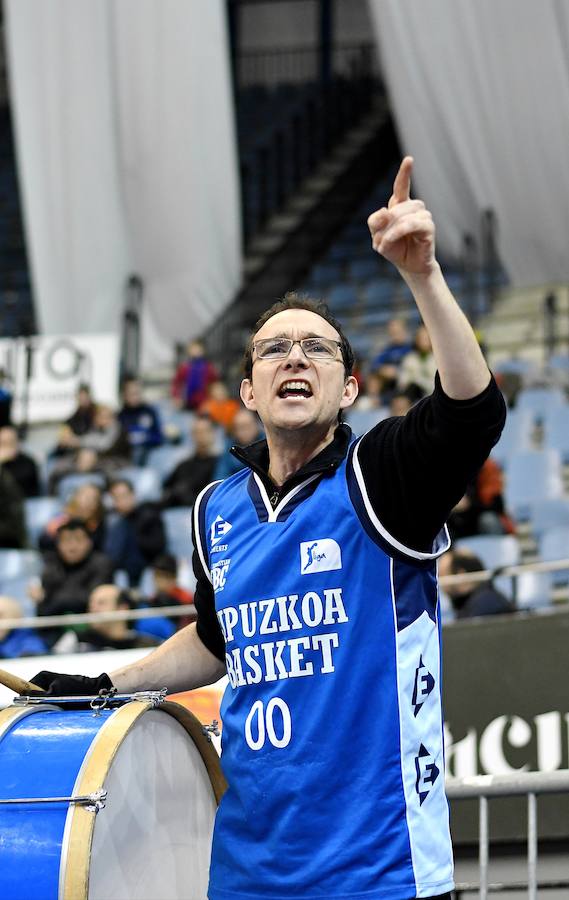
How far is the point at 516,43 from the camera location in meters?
13.8

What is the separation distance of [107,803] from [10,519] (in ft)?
26.9

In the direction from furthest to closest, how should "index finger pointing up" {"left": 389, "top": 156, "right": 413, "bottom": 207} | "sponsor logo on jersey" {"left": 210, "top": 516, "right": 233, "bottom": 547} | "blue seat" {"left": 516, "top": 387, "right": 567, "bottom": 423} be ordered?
1. "blue seat" {"left": 516, "top": 387, "right": 567, "bottom": 423}
2. "sponsor logo on jersey" {"left": 210, "top": 516, "right": 233, "bottom": 547}
3. "index finger pointing up" {"left": 389, "top": 156, "right": 413, "bottom": 207}

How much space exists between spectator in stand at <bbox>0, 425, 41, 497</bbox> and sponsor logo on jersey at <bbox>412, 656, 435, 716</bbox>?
31.7 feet

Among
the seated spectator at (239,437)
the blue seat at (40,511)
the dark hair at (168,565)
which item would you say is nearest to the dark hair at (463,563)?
the dark hair at (168,565)

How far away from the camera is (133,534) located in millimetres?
10430

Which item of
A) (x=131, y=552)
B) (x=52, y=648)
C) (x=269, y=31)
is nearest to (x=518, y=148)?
(x=131, y=552)

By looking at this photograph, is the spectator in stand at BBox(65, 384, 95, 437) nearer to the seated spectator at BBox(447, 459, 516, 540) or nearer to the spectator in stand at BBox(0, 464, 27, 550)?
the spectator in stand at BBox(0, 464, 27, 550)

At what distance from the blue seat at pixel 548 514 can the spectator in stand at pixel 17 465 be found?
446 cm

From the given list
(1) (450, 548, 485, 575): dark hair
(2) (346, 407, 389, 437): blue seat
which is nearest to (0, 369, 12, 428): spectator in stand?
(2) (346, 407, 389, 437): blue seat

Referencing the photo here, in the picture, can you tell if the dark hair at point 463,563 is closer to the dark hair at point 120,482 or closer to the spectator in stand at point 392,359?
the dark hair at point 120,482

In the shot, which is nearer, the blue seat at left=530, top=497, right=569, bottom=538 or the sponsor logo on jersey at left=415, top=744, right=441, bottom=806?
the sponsor logo on jersey at left=415, top=744, right=441, bottom=806

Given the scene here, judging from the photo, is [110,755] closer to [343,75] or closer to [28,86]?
[28,86]

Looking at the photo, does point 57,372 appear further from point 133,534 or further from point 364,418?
point 133,534

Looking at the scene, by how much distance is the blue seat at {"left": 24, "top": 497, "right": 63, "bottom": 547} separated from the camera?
11.8 meters
